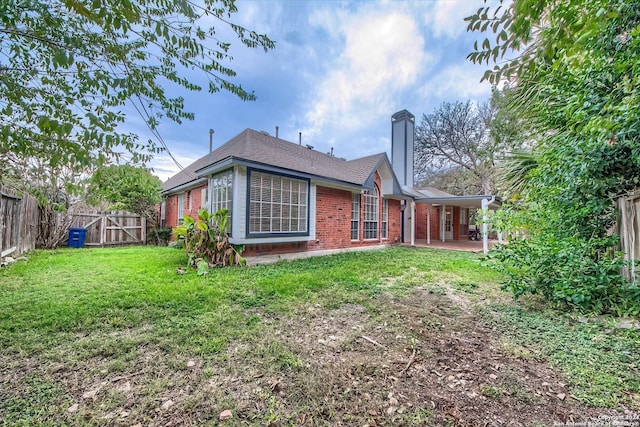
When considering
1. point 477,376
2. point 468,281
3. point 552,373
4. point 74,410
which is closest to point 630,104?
point 552,373

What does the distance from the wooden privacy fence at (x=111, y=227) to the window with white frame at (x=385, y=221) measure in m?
12.2

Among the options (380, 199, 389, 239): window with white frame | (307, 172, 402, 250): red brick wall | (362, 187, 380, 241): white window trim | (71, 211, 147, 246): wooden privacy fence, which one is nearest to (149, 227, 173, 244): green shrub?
(71, 211, 147, 246): wooden privacy fence

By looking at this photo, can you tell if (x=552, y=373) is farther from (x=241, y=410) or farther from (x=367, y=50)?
(x=367, y=50)

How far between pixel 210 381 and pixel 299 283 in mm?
3106

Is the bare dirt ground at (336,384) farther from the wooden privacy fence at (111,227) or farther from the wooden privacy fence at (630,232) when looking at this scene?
the wooden privacy fence at (111,227)

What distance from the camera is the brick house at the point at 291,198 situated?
7.31 meters

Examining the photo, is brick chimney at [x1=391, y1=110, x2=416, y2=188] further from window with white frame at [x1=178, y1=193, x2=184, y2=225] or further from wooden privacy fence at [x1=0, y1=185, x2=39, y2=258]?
wooden privacy fence at [x1=0, y1=185, x2=39, y2=258]

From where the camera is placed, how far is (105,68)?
2916mm

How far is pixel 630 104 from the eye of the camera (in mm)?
2412

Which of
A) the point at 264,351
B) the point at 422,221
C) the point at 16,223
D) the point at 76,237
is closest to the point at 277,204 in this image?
the point at 264,351

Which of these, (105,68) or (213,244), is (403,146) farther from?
(105,68)

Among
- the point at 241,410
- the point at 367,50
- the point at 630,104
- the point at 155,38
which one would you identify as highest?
the point at 367,50

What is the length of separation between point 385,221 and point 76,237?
13.8m

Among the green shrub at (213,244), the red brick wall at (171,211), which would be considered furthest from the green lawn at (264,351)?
the red brick wall at (171,211)
